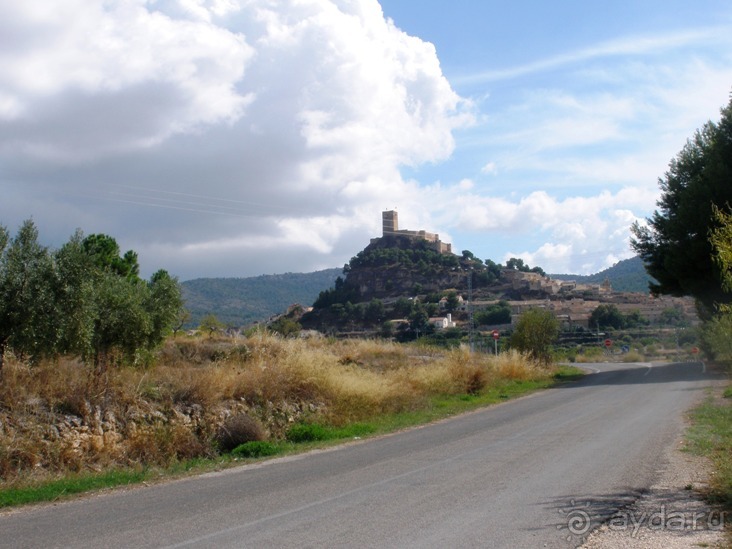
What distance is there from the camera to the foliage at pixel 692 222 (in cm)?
2888

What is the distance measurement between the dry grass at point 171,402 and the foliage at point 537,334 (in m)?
21.5

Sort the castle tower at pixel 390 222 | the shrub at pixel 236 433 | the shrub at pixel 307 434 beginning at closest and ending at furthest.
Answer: the shrub at pixel 236 433 → the shrub at pixel 307 434 → the castle tower at pixel 390 222

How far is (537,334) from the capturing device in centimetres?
4941

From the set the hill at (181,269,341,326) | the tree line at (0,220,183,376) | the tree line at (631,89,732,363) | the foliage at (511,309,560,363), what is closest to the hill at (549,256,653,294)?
the hill at (181,269,341,326)

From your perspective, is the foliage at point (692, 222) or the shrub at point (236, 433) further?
the foliage at point (692, 222)

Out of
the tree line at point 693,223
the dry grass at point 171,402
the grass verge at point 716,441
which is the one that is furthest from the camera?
the tree line at point 693,223

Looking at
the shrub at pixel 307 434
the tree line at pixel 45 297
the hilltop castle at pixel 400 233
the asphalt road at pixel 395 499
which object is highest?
the hilltop castle at pixel 400 233

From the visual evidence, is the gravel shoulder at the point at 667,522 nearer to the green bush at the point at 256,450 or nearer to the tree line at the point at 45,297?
the green bush at the point at 256,450
